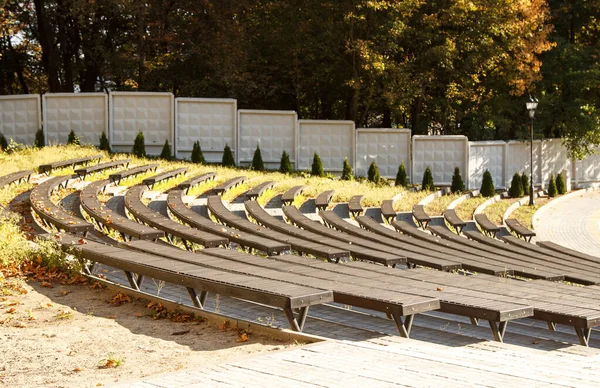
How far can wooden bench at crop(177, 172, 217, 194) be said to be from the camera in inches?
810

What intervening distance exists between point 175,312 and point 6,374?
7.77 ft

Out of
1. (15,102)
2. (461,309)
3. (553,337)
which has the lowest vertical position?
(553,337)

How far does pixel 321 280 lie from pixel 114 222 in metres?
5.44

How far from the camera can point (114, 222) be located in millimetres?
13031

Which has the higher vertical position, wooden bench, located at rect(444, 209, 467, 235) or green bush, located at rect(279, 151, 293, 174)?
green bush, located at rect(279, 151, 293, 174)

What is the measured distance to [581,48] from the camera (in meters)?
Result: 38.3

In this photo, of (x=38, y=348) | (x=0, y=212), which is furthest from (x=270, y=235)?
(x=38, y=348)

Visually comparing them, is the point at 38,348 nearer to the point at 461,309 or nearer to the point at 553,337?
the point at 461,309

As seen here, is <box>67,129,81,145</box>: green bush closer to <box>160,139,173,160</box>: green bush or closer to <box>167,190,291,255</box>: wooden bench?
<box>160,139,173,160</box>: green bush

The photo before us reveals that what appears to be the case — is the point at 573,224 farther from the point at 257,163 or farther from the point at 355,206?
the point at 257,163

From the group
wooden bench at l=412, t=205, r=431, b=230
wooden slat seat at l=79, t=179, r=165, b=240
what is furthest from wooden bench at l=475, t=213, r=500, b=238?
wooden slat seat at l=79, t=179, r=165, b=240

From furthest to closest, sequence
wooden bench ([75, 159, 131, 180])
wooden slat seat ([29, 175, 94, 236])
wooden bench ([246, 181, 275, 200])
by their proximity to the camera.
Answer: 1. wooden bench ([75, 159, 131, 180])
2. wooden bench ([246, 181, 275, 200])
3. wooden slat seat ([29, 175, 94, 236])

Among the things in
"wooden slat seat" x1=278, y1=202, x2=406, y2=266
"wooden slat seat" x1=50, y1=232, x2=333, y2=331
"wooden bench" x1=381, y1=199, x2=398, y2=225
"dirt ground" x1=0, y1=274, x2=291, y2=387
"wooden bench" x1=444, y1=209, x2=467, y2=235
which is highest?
"wooden slat seat" x1=50, y1=232, x2=333, y2=331

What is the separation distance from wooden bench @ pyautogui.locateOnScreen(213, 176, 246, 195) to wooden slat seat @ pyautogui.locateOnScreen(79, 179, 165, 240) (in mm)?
3732
